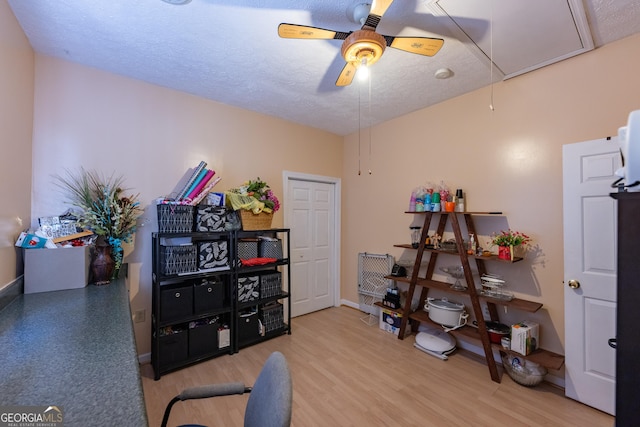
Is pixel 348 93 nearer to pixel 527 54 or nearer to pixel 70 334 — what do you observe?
pixel 527 54

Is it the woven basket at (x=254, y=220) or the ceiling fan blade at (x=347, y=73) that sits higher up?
the ceiling fan blade at (x=347, y=73)

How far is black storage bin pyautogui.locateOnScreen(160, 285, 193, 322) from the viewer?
2.27 meters

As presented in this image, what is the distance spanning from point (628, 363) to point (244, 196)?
2680 millimetres

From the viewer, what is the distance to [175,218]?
2.34m

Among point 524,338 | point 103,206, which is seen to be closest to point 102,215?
point 103,206

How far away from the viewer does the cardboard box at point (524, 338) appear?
2.12 metres

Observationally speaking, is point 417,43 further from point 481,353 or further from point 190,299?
point 481,353

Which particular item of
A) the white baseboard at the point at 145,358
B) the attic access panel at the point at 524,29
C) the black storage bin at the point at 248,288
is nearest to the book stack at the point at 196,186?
the black storage bin at the point at 248,288

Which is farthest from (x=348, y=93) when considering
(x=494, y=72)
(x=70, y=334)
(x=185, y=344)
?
(x=185, y=344)

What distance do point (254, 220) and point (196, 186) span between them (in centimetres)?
65

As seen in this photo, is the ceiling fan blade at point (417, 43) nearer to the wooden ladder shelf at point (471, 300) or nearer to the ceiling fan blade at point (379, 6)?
the ceiling fan blade at point (379, 6)

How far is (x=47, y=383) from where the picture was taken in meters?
0.75

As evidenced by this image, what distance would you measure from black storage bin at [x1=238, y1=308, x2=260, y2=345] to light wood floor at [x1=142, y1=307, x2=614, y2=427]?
0.12 m

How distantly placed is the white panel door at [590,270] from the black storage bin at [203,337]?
2.98 meters
